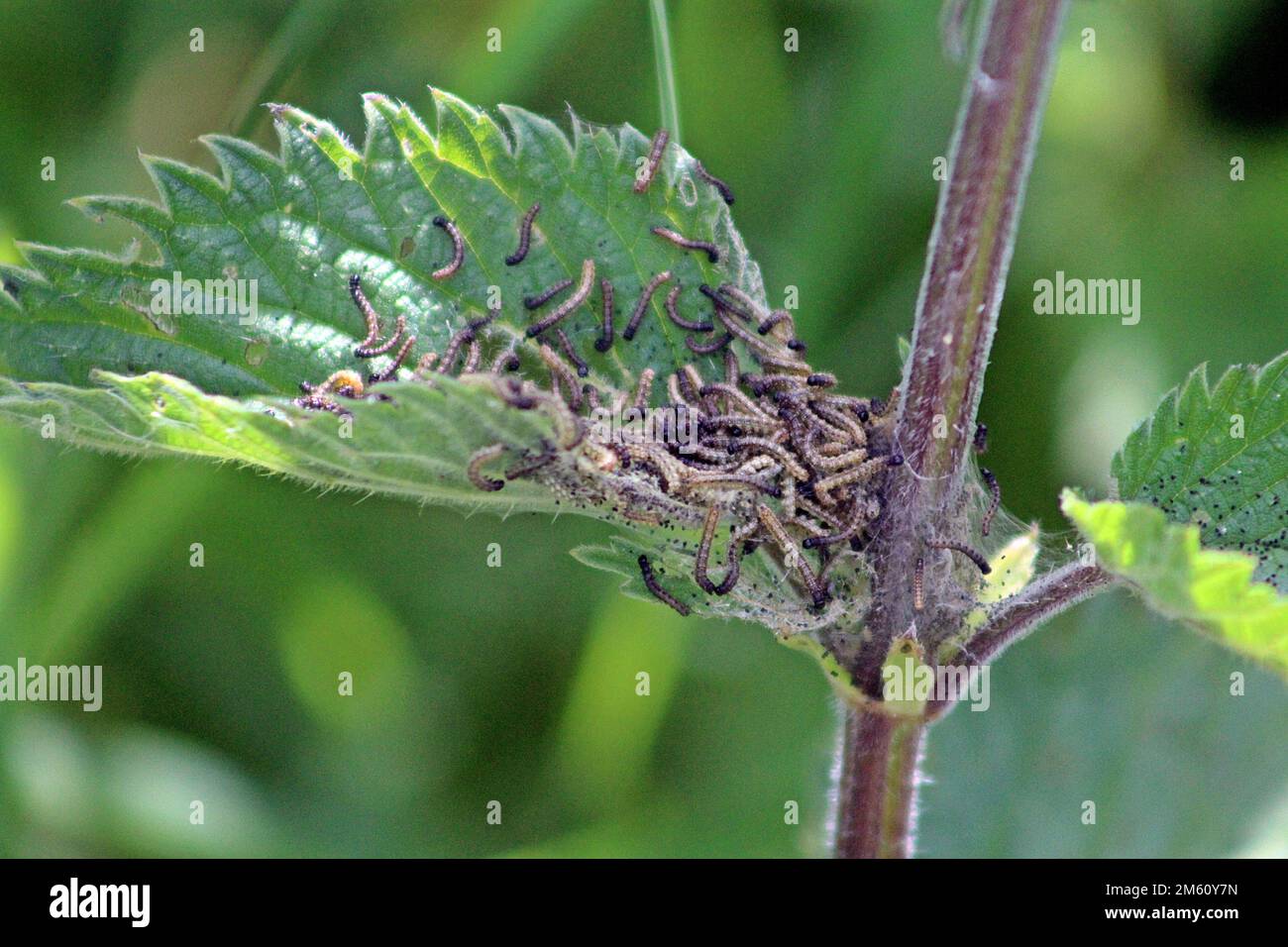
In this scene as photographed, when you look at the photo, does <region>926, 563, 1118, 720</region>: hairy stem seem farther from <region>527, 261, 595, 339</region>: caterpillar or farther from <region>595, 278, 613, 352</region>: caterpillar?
<region>527, 261, 595, 339</region>: caterpillar

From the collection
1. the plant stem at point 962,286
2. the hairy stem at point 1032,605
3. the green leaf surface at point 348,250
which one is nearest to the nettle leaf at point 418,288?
the green leaf surface at point 348,250

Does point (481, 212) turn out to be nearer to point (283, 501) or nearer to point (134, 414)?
point (134, 414)

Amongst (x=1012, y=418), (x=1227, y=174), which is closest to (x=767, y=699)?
(x=1012, y=418)

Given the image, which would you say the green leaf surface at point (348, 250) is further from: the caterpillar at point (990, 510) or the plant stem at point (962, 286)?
the caterpillar at point (990, 510)

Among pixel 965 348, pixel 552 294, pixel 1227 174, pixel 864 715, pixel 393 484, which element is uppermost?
pixel 1227 174

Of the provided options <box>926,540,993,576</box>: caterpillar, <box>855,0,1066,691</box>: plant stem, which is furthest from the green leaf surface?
<box>926,540,993,576</box>: caterpillar
